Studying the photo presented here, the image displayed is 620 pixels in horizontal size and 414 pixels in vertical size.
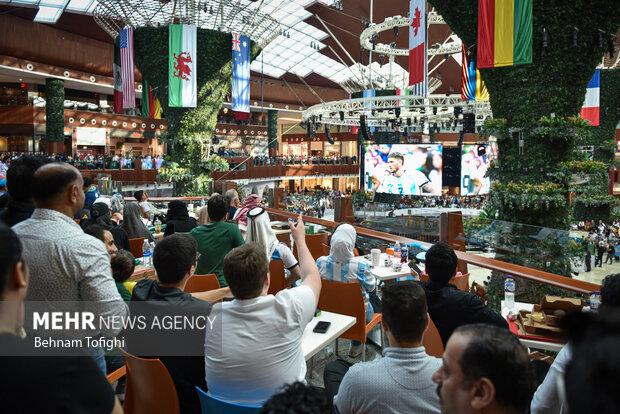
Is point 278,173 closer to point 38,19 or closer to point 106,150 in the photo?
point 106,150

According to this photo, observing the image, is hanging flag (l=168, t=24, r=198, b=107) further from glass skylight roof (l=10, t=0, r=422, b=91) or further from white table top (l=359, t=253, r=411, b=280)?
white table top (l=359, t=253, r=411, b=280)

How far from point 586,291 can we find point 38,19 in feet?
81.2

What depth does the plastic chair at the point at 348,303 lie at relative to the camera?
141 inches

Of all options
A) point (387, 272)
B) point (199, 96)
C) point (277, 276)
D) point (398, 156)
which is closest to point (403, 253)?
point (387, 272)

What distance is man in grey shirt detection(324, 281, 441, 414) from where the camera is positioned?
1.68m

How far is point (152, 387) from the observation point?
2.12 meters

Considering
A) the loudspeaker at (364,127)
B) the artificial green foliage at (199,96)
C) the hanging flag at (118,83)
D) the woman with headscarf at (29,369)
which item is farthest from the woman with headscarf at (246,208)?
the loudspeaker at (364,127)

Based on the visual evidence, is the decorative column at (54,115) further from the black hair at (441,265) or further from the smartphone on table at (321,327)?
the black hair at (441,265)

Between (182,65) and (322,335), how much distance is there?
14698 mm

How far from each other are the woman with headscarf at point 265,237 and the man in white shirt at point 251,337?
6.87 ft

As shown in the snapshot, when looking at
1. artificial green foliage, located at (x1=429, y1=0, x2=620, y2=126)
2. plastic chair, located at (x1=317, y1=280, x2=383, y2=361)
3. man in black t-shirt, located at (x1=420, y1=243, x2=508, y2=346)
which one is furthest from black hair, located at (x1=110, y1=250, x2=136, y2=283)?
artificial green foliage, located at (x1=429, y1=0, x2=620, y2=126)

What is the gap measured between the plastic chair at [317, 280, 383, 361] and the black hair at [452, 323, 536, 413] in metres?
2.29

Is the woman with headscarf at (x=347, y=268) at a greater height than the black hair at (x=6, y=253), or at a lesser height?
lesser

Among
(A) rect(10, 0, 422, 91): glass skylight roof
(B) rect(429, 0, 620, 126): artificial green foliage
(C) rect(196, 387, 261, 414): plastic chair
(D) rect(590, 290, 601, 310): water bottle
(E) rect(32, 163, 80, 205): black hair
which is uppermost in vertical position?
(A) rect(10, 0, 422, 91): glass skylight roof
